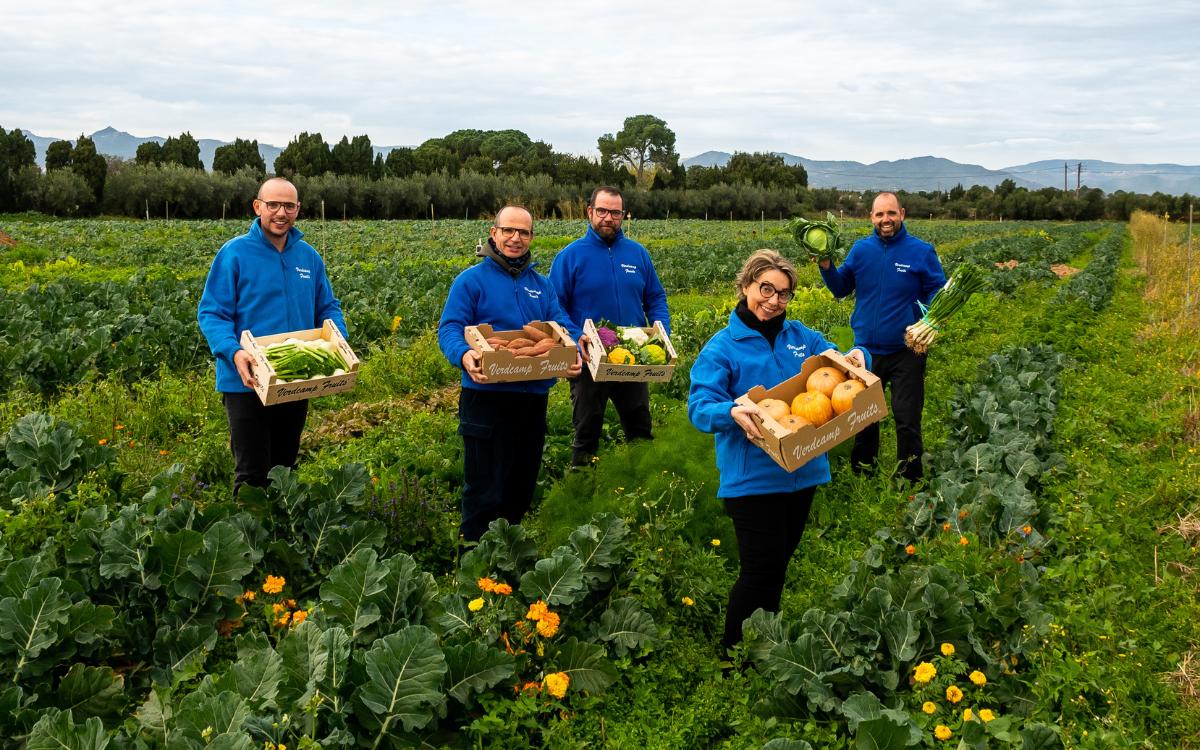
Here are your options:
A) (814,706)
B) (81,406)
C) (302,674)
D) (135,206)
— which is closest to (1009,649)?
(814,706)

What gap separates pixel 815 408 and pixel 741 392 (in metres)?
0.35

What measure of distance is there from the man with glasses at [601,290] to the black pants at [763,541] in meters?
2.01

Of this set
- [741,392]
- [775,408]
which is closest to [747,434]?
[775,408]

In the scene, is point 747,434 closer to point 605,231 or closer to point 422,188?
point 605,231

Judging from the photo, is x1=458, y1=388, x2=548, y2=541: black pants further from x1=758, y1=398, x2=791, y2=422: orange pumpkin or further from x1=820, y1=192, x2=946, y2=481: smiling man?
x1=820, y1=192, x2=946, y2=481: smiling man

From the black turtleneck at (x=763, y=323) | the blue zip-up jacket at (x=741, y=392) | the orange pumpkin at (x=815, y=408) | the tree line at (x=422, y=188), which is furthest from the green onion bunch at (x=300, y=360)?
the tree line at (x=422, y=188)

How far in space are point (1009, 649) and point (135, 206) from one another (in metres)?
52.3

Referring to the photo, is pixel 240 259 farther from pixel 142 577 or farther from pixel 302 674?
pixel 302 674

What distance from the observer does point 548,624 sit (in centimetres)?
316

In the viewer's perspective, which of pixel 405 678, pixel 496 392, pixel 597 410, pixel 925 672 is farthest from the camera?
pixel 597 410

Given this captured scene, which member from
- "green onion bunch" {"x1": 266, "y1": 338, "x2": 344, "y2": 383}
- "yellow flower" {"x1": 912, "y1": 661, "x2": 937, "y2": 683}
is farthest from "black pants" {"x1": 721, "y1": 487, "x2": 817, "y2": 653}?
"green onion bunch" {"x1": 266, "y1": 338, "x2": 344, "y2": 383}

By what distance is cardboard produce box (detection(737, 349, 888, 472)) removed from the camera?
2.97 meters

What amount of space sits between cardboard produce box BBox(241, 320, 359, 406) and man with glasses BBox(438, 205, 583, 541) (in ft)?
1.81

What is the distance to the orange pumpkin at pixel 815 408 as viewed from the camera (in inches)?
129
